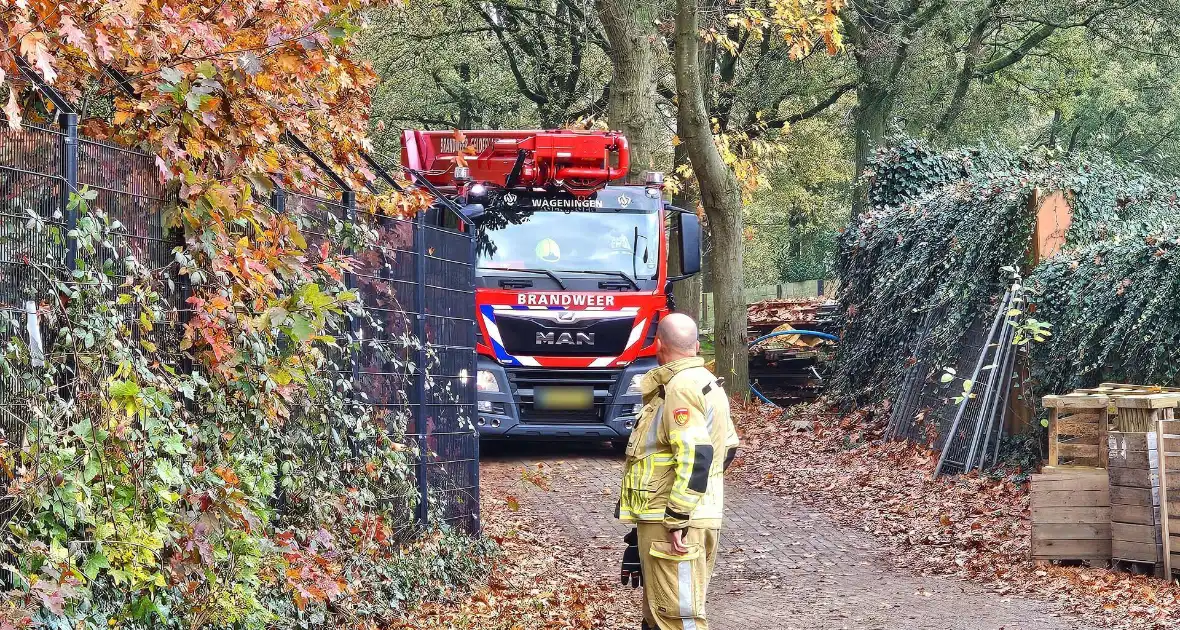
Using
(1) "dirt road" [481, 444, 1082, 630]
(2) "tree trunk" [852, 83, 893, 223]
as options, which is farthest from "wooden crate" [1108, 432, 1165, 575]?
(2) "tree trunk" [852, 83, 893, 223]

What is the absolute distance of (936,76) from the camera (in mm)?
26969

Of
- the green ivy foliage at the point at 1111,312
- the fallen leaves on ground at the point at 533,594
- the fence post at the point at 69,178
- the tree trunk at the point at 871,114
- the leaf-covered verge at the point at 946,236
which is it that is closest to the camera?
the fence post at the point at 69,178

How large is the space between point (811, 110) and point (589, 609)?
22.7 metres

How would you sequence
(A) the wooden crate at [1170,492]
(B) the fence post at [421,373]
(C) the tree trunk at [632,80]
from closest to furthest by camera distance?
(B) the fence post at [421,373], (A) the wooden crate at [1170,492], (C) the tree trunk at [632,80]

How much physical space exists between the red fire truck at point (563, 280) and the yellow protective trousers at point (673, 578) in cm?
728

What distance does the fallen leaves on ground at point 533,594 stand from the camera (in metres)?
7.40

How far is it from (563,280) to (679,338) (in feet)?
24.5

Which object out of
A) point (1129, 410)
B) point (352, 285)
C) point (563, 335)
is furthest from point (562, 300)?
point (352, 285)

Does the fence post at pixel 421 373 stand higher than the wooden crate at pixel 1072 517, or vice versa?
the fence post at pixel 421 373

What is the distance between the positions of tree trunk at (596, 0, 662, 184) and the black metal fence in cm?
829

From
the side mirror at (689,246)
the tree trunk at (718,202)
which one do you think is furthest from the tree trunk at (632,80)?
the side mirror at (689,246)

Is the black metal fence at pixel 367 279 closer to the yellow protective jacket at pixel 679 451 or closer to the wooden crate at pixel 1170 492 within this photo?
the yellow protective jacket at pixel 679 451

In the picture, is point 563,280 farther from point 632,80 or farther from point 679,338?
point 679,338

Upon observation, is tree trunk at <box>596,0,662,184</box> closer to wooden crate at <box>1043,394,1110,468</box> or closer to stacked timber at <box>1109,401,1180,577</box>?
wooden crate at <box>1043,394,1110,468</box>
